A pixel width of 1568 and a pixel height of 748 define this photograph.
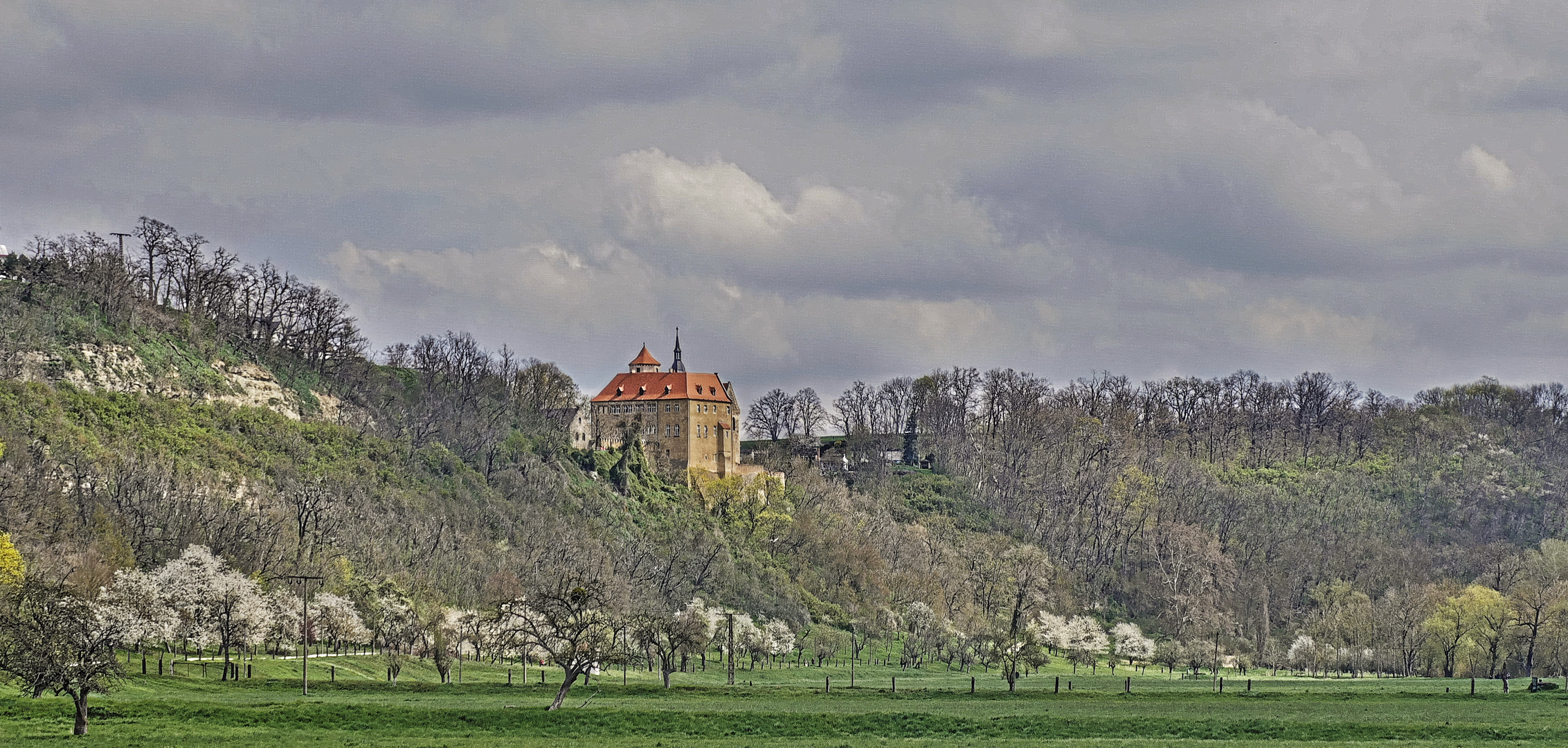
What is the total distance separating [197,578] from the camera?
3688 inches

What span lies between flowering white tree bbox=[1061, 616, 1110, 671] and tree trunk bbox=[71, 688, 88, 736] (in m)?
98.8

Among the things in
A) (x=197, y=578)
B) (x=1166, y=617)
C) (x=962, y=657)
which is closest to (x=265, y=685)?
(x=197, y=578)

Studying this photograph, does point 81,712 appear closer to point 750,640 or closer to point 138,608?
point 138,608

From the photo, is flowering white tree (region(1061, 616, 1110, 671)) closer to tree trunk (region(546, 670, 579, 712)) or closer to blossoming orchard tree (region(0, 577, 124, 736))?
tree trunk (region(546, 670, 579, 712))

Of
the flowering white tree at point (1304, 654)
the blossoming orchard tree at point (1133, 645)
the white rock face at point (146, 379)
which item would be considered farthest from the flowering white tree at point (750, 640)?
the flowering white tree at point (1304, 654)

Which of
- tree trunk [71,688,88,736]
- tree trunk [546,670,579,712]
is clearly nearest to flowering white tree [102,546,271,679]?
tree trunk [546,670,579,712]

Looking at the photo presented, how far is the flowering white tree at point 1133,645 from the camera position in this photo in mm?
150250

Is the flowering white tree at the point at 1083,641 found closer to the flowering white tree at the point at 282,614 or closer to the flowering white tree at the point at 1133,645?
the flowering white tree at the point at 1133,645

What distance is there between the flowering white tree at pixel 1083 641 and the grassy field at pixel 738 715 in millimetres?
50188

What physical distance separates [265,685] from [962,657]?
71.8m

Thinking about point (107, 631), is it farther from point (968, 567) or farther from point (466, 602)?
point (968, 567)

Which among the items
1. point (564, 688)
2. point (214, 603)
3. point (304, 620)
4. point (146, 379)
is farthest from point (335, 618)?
point (146, 379)

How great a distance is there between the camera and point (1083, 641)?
5694 inches

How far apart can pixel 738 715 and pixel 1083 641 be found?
8560cm
